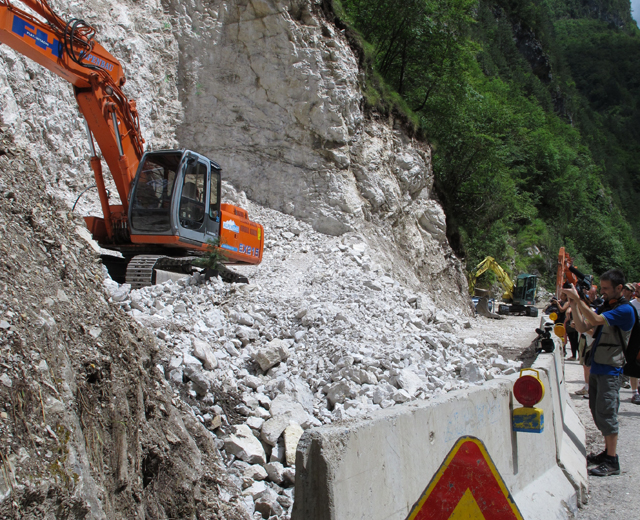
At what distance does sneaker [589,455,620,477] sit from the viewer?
4328mm

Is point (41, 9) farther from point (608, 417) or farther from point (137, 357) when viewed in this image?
point (608, 417)

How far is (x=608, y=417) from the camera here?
4.36 meters

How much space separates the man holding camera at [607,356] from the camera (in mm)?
4348

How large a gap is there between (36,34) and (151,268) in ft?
12.6

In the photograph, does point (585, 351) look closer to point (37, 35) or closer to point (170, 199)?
point (170, 199)

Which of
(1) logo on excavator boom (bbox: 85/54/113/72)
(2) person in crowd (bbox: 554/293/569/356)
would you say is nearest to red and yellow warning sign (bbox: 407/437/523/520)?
(2) person in crowd (bbox: 554/293/569/356)

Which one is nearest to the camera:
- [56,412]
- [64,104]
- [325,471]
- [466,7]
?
[325,471]

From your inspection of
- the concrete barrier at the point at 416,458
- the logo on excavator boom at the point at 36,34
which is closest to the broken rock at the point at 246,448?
the concrete barrier at the point at 416,458

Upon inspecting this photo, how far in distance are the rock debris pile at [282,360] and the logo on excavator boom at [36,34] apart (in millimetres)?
3798

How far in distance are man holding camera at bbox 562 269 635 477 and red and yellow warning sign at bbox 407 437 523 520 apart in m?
2.41

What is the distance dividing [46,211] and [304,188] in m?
11.5

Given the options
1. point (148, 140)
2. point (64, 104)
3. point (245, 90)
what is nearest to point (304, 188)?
point (245, 90)

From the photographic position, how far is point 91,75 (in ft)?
27.2

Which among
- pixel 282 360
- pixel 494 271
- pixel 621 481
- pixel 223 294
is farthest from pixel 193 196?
pixel 494 271
